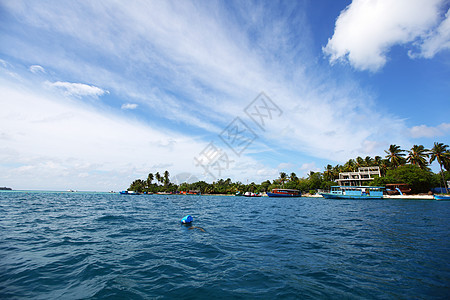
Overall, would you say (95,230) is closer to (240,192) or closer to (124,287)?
(124,287)

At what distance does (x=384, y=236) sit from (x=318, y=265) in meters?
8.45

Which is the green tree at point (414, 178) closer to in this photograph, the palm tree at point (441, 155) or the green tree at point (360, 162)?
the palm tree at point (441, 155)

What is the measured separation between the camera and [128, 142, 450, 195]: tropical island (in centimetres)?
6919

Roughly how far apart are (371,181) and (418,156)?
21359mm

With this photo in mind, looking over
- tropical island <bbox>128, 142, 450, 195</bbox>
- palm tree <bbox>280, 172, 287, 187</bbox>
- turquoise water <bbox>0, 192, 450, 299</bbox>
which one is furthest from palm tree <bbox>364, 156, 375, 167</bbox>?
turquoise water <bbox>0, 192, 450, 299</bbox>

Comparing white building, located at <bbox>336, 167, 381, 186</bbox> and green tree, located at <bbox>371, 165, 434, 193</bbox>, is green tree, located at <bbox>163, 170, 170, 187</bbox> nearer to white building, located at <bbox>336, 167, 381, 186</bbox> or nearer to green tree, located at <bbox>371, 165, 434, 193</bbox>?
white building, located at <bbox>336, 167, 381, 186</bbox>

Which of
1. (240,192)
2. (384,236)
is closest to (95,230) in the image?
(384,236)

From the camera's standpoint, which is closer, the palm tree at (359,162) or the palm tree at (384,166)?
the palm tree at (384,166)

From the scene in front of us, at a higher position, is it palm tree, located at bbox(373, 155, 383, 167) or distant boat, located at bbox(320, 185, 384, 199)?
palm tree, located at bbox(373, 155, 383, 167)

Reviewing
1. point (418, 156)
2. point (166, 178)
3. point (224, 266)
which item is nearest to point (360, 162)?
point (418, 156)

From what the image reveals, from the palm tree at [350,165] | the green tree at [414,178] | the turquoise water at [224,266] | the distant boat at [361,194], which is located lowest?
the turquoise water at [224,266]

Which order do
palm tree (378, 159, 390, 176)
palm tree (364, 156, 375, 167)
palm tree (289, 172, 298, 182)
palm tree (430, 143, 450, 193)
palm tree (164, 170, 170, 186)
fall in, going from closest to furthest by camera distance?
palm tree (430, 143, 450, 193), palm tree (378, 159, 390, 176), palm tree (364, 156, 375, 167), palm tree (289, 172, 298, 182), palm tree (164, 170, 170, 186)

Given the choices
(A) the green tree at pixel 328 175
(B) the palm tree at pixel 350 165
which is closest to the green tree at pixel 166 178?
(A) the green tree at pixel 328 175

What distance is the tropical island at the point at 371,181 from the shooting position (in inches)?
2724
